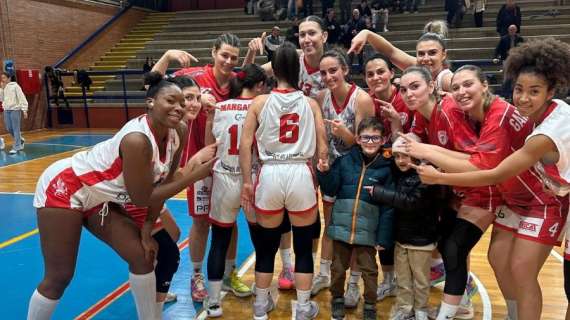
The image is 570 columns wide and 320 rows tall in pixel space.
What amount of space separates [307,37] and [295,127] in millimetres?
897

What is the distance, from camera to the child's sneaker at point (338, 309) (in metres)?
3.47

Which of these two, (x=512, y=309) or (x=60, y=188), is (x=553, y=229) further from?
(x=60, y=188)

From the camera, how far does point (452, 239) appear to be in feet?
9.93

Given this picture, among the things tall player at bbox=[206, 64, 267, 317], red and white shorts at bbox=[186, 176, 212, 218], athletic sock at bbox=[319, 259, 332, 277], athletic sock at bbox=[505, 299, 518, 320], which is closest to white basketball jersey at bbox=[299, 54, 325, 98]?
tall player at bbox=[206, 64, 267, 317]

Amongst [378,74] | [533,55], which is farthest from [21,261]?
[533,55]

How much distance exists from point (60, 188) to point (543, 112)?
278 centimetres

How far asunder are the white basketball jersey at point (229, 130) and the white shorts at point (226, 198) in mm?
54

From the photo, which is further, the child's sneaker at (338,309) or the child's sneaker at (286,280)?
the child's sneaker at (286,280)

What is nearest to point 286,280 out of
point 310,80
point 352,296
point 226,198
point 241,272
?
point 241,272

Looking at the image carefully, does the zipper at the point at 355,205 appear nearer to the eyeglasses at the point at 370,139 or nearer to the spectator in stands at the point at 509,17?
the eyeglasses at the point at 370,139

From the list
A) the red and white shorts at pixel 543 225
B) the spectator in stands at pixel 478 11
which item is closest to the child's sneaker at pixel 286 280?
the red and white shorts at pixel 543 225

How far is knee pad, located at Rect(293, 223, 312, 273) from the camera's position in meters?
3.33

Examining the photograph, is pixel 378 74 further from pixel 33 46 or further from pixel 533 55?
pixel 33 46

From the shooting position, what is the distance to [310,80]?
3873 millimetres
